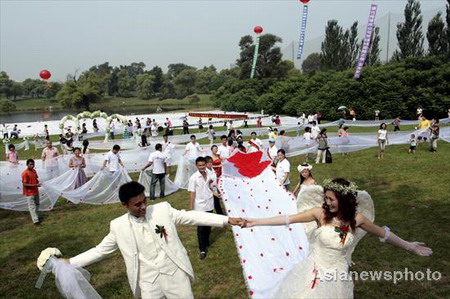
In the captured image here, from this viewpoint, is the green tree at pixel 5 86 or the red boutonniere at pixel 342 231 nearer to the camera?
the red boutonniere at pixel 342 231

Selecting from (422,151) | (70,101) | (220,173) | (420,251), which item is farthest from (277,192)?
(70,101)

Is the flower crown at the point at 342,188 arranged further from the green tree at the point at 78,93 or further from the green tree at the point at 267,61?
the green tree at the point at 78,93

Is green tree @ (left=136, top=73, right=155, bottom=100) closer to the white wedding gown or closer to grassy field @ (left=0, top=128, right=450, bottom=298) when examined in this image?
grassy field @ (left=0, top=128, right=450, bottom=298)

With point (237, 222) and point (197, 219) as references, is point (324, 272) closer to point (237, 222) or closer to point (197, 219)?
point (237, 222)

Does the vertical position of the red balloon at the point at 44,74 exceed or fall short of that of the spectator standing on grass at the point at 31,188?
it exceeds it

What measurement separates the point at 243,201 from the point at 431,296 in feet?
14.1

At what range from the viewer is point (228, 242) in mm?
7895

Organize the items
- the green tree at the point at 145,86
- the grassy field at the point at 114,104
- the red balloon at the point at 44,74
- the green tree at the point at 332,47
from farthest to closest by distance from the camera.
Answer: the green tree at the point at 145,86
the grassy field at the point at 114,104
the green tree at the point at 332,47
the red balloon at the point at 44,74

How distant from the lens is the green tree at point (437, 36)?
129 ft

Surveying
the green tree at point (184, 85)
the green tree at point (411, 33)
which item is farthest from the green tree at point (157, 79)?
the green tree at point (411, 33)

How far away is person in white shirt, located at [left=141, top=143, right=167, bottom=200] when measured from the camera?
36.1 feet

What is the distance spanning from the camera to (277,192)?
29.3 feet

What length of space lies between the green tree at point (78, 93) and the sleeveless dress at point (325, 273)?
266ft

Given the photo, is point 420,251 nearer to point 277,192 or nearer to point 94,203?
point 277,192
